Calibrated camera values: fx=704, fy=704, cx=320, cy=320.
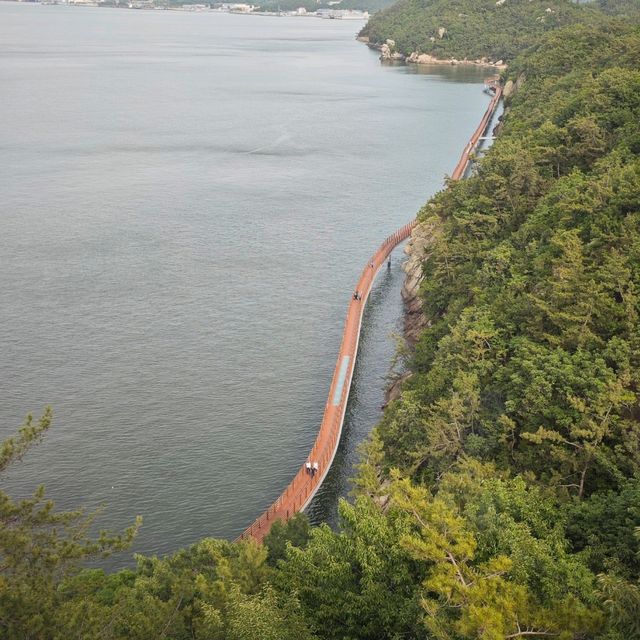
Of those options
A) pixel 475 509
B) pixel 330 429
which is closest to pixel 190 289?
pixel 330 429

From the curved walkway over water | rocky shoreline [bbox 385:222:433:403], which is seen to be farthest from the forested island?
→ rocky shoreline [bbox 385:222:433:403]

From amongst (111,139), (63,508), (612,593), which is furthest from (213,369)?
(111,139)

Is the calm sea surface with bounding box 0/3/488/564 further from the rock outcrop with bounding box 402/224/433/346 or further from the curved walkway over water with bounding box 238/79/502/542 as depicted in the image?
the rock outcrop with bounding box 402/224/433/346

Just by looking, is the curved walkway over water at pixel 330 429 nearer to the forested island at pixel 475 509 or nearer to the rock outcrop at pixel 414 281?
the rock outcrop at pixel 414 281

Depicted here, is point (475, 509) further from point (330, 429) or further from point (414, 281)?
point (414, 281)

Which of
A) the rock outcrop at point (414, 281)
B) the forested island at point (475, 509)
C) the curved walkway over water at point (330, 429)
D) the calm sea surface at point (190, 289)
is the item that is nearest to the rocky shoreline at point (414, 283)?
the rock outcrop at point (414, 281)

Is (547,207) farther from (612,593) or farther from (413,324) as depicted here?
(612,593)
